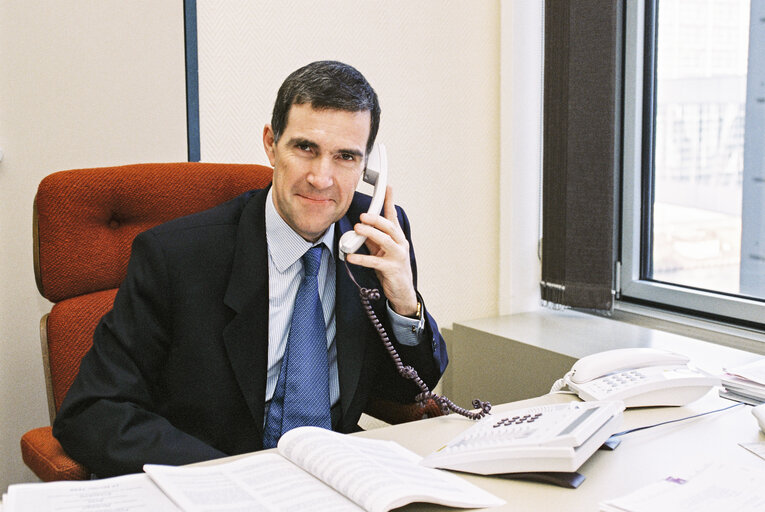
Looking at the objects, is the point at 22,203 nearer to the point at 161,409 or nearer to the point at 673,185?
the point at 161,409

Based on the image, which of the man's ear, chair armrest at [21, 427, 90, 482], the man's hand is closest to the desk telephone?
the man's hand

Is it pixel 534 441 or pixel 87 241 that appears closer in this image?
pixel 534 441

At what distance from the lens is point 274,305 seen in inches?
53.6

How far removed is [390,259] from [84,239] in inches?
22.3

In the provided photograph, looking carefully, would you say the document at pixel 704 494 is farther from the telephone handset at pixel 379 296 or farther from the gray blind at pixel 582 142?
the gray blind at pixel 582 142

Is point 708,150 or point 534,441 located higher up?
point 708,150

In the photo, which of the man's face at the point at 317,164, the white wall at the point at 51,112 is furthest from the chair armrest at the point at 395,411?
the white wall at the point at 51,112

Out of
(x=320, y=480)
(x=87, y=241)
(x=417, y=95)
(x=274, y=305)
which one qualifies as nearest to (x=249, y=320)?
(x=274, y=305)

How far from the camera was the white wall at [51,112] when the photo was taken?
168cm

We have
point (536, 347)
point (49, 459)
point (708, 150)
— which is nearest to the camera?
point (49, 459)

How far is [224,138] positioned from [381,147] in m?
0.65

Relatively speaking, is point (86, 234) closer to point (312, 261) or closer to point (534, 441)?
point (312, 261)

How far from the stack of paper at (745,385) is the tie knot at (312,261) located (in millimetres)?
759

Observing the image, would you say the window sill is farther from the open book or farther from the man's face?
the open book
